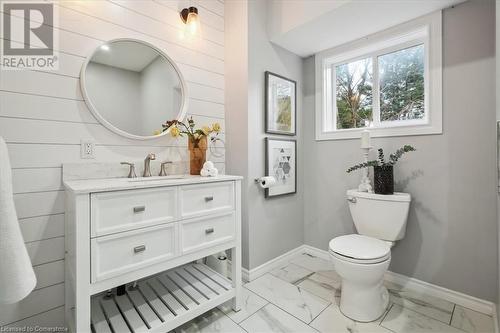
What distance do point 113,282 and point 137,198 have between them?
0.41 metres

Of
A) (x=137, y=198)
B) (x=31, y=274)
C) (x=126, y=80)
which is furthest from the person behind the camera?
(x=126, y=80)

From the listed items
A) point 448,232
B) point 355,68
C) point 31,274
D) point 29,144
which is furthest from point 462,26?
point 29,144

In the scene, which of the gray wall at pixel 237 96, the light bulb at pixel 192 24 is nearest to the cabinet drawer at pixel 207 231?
the gray wall at pixel 237 96

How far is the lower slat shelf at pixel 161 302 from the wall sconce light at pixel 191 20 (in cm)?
193

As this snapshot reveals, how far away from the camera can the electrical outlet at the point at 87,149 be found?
4.87ft

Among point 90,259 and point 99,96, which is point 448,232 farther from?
point 99,96

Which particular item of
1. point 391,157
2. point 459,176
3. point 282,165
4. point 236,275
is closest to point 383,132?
point 391,157

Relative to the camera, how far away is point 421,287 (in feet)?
6.25

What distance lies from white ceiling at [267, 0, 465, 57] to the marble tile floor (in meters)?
2.13

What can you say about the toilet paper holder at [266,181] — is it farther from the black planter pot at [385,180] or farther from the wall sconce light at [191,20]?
the wall sconce light at [191,20]

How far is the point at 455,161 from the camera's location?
1768 millimetres

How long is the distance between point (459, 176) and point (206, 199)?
1.80 metres

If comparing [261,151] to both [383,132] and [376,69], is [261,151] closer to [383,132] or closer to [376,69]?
[383,132]

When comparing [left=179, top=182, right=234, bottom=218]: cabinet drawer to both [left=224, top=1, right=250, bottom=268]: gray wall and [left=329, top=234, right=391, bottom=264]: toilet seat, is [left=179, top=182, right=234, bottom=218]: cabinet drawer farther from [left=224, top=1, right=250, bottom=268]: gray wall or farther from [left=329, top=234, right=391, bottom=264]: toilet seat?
[left=329, top=234, right=391, bottom=264]: toilet seat
